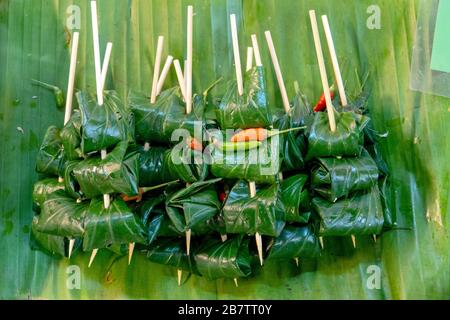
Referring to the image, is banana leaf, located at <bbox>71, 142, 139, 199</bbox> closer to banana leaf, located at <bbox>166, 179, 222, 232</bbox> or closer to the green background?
banana leaf, located at <bbox>166, 179, 222, 232</bbox>

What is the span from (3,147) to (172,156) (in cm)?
93

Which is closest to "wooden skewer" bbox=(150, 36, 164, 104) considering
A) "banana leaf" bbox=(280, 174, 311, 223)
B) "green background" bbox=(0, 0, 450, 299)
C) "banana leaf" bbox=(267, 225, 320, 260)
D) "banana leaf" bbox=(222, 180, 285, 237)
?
"green background" bbox=(0, 0, 450, 299)

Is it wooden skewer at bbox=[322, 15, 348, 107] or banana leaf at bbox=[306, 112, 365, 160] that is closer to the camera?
banana leaf at bbox=[306, 112, 365, 160]

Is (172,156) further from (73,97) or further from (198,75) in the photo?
(73,97)

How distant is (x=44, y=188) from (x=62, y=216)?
9.2 inches

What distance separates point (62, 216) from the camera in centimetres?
207

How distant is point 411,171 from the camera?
2.24 metres

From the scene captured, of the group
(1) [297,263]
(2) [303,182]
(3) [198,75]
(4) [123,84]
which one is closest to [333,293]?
(1) [297,263]

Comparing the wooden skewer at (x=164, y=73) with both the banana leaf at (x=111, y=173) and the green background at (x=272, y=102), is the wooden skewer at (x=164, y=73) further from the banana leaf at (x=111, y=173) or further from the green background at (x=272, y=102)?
the banana leaf at (x=111, y=173)

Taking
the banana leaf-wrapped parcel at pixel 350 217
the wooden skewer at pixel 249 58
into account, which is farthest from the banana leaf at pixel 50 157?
the banana leaf-wrapped parcel at pixel 350 217

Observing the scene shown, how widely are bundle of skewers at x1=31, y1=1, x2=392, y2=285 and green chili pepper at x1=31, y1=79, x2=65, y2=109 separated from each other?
0.76 feet

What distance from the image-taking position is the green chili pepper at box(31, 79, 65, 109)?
7.97 ft

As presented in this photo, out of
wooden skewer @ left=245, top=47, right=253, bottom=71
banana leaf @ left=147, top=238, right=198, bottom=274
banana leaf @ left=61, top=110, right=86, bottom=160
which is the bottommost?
banana leaf @ left=147, top=238, right=198, bottom=274

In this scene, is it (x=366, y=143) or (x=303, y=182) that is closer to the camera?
(x=303, y=182)
